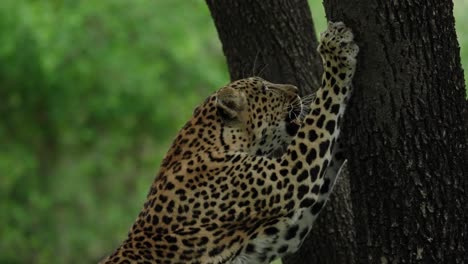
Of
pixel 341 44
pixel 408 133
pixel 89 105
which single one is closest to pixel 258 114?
pixel 341 44

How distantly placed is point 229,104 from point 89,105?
16.9m

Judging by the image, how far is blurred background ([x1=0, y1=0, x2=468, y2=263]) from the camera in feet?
73.7

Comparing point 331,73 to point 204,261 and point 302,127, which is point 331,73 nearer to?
point 302,127

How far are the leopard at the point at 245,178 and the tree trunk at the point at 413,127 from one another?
262 millimetres

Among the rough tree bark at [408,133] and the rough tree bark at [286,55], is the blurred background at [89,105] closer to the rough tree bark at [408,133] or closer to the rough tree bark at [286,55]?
the rough tree bark at [286,55]

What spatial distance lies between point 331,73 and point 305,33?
1.75m

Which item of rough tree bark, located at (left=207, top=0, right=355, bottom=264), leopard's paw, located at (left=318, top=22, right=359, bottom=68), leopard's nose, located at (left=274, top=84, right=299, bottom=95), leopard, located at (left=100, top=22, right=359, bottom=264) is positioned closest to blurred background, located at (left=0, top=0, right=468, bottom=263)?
rough tree bark, located at (left=207, top=0, right=355, bottom=264)

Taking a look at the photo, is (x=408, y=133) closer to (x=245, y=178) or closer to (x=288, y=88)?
(x=245, y=178)

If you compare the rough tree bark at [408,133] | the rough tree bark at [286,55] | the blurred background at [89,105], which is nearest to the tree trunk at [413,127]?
the rough tree bark at [408,133]

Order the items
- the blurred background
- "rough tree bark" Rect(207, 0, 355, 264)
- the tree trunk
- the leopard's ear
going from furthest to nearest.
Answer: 1. the blurred background
2. "rough tree bark" Rect(207, 0, 355, 264)
3. the leopard's ear
4. the tree trunk

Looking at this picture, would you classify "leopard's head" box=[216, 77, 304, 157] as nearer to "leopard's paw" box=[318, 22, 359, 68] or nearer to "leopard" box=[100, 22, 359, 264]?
"leopard" box=[100, 22, 359, 264]

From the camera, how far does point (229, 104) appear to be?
7219 mm

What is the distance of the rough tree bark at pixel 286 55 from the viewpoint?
7957mm

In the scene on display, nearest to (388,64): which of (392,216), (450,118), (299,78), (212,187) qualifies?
(450,118)
